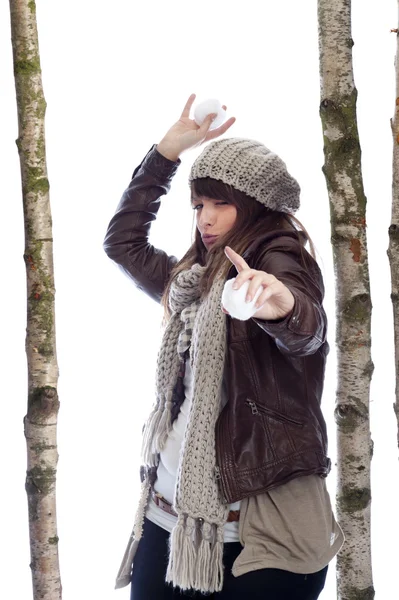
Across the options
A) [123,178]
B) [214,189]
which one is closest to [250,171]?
[214,189]

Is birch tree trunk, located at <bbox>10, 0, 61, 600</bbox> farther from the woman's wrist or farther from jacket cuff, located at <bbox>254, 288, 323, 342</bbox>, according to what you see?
jacket cuff, located at <bbox>254, 288, 323, 342</bbox>

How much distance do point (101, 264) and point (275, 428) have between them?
1.26 metres

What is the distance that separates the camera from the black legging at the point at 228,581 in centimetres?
163

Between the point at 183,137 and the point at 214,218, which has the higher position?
the point at 183,137

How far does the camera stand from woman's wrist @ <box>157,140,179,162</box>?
2.02 m

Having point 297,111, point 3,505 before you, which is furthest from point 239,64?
point 3,505

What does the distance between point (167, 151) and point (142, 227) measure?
0.63 feet

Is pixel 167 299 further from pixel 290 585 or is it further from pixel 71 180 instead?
pixel 71 180

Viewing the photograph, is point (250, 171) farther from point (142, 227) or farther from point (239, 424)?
point (239, 424)

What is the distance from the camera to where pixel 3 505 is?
2768 millimetres

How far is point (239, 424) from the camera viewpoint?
167cm

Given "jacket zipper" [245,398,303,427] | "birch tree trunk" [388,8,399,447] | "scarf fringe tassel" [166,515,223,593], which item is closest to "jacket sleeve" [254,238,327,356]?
"jacket zipper" [245,398,303,427]

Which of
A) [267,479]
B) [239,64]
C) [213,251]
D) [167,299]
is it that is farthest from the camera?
[239,64]

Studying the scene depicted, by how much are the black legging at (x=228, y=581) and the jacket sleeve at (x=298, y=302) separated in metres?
0.44
